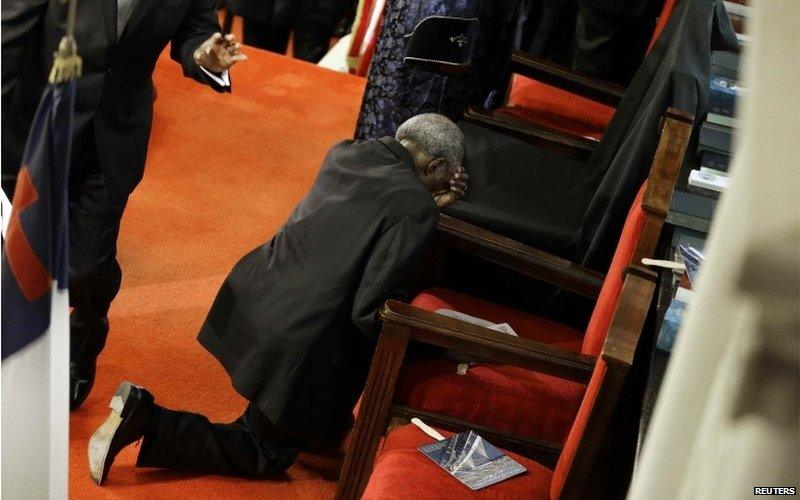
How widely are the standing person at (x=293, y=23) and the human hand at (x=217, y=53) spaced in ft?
11.1

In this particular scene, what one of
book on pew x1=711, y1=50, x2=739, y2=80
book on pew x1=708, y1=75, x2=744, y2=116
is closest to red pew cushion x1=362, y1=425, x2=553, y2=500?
book on pew x1=708, y1=75, x2=744, y2=116

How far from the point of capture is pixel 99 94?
248 cm

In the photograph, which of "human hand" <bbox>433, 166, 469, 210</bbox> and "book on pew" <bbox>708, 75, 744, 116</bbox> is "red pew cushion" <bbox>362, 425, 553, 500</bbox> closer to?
"human hand" <bbox>433, 166, 469, 210</bbox>

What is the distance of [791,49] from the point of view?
82 cm

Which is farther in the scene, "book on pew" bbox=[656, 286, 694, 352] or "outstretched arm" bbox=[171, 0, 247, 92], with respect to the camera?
"outstretched arm" bbox=[171, 0, 247, 92]

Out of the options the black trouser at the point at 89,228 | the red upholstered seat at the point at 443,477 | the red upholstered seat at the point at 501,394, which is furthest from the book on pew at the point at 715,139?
the black trouser at the point at 89,228

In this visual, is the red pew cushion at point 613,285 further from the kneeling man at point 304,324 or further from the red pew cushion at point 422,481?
the kneeling man at point 304,324

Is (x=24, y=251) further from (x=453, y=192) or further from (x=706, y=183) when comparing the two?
(x=453, y=192)

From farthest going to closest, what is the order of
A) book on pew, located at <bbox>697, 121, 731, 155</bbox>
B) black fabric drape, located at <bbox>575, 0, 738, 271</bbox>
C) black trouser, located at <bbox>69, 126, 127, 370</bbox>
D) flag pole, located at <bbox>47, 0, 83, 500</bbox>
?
black fabric drape, located at <bbox>575, 0, 738, 271</bbox>, book on pew, located at <bbox>697, 121, 731, 155</bbox>, black trouser, located at <bbox>69, 126, 127, 370</bbox>, flag pole, located at <bbox>47, 0, 83, 500</bbox>

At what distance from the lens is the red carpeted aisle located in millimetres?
2777

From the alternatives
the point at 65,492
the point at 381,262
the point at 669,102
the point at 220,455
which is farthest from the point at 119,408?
the point at 669,102

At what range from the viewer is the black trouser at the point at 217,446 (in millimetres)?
2625

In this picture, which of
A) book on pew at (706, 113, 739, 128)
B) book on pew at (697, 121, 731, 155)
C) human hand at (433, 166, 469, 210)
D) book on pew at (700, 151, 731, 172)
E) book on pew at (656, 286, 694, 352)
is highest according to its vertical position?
book on pew at (706, 113, 739, 128)

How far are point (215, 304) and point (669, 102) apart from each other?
1.32 m
